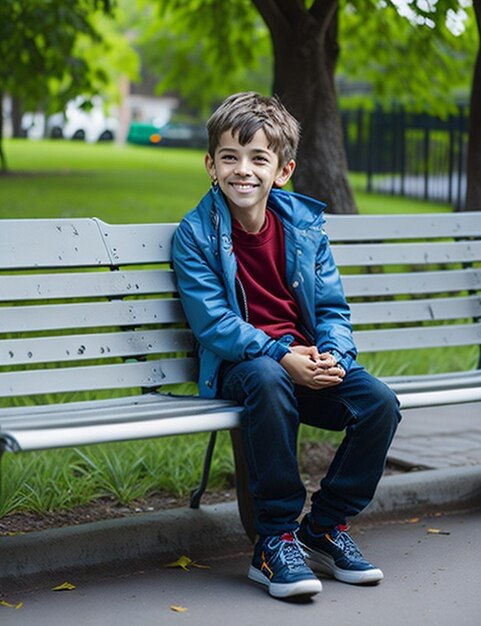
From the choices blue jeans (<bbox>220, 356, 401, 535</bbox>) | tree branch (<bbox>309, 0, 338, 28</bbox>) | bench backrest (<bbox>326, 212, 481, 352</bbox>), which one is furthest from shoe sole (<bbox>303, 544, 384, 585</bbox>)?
tree branch (<bbox>309, 0, 338, 28</bbox>)

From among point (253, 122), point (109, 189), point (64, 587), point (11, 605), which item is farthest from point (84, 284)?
point (109, 189)

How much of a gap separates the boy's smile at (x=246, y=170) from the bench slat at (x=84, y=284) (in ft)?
1.36

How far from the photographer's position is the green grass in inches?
200

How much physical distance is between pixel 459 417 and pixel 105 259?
2.71m

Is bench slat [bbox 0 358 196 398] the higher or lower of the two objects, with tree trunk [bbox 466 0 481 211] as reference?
lower

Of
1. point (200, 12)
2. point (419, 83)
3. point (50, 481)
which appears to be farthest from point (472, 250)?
point (419, 83)

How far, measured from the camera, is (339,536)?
4496mm

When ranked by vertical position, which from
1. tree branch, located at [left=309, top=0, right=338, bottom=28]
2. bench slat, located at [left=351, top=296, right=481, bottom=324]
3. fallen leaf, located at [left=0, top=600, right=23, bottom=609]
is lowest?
fallen leaf, located at [left=0, top=600, right=23, bottom=609]

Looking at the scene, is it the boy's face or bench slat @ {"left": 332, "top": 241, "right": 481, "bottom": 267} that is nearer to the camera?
the boy's face

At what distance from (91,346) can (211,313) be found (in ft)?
1.56

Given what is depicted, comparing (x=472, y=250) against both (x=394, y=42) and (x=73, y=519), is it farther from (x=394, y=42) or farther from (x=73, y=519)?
(x=394, y=42)

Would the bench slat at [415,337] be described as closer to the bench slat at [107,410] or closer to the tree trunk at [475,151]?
the bench slat at [107,410]

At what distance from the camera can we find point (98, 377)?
183 inches

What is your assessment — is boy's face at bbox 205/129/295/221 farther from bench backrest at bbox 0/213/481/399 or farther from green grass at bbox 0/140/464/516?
green grass at bbox 0/140/464/516
